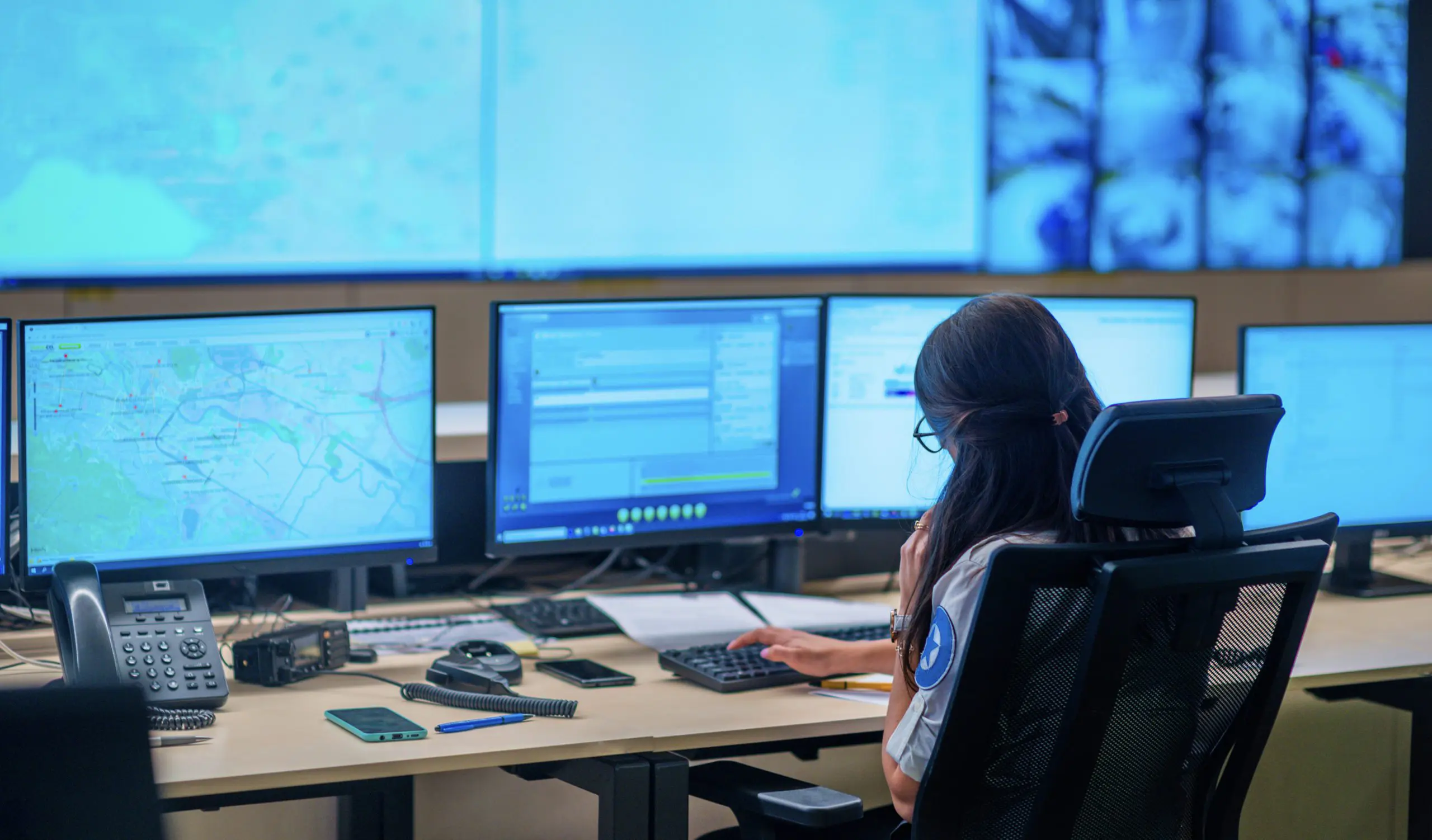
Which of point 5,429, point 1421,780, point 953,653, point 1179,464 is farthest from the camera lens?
point 1421,780

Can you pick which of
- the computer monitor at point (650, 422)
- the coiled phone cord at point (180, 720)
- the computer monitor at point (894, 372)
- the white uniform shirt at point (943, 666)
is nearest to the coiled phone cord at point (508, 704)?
the coiled phone cord at point (180, 720)

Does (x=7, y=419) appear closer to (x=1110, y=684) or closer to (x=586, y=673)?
(x=586, y=673)

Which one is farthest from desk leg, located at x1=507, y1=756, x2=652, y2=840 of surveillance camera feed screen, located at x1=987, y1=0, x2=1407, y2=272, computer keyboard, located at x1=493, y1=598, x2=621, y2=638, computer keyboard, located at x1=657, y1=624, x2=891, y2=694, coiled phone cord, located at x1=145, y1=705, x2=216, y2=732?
surveillance camera feed screen, located at x1=987, y1=0, x2=1407, y2=272

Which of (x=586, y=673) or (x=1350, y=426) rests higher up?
(x=1350, y=426)

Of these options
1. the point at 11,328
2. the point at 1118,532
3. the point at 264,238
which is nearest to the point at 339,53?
the point at 264,238

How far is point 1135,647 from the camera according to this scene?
54.5 inches

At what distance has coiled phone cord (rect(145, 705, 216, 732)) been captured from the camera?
173 centimetres

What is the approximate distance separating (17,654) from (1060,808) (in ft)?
4.62

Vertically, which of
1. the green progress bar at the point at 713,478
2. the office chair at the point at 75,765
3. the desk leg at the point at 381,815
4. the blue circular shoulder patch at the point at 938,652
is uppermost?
the green progress bar at the point at 713,478

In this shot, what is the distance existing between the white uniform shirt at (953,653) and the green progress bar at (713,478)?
825mm

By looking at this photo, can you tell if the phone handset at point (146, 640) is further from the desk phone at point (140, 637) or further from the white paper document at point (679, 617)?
the white paper document at point (679, 617)

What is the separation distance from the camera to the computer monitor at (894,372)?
2.37 m

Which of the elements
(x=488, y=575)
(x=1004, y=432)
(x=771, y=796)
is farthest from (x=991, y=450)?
(x=488, y=575)

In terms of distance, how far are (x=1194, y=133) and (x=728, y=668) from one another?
2.26 metres
